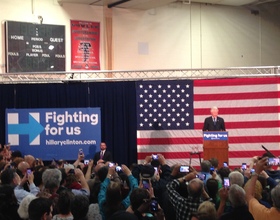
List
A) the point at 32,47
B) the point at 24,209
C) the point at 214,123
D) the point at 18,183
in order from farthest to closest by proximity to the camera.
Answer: the point at 32,47
the point at 214,123
the point at 18,183
the point at 24,209

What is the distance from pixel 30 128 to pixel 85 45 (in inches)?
199

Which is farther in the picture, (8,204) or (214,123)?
(214,123)

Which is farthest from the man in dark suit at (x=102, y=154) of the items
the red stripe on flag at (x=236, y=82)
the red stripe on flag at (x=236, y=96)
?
the red stripe on flag at (x=236, y=82)

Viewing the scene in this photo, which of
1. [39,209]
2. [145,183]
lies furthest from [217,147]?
[39,209]

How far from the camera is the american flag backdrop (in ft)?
42.4

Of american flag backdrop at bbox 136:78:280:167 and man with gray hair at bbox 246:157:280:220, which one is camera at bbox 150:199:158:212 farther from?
american flag backdrop at bbox 136:78:280:167

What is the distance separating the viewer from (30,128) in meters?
13.0

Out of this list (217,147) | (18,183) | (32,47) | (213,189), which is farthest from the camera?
(32,47)

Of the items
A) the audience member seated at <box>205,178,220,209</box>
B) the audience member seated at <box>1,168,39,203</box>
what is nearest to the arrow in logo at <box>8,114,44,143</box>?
the audience member seated at <box>1,168,39,203</box>

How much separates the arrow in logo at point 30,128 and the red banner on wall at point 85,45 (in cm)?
419

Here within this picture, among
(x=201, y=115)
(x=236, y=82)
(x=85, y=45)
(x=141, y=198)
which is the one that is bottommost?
(x=141, y=198)

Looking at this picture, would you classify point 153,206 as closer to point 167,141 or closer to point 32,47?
point 167,141

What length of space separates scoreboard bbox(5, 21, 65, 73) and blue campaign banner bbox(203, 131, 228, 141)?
21.4ft

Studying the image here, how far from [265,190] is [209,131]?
21.0 ft
